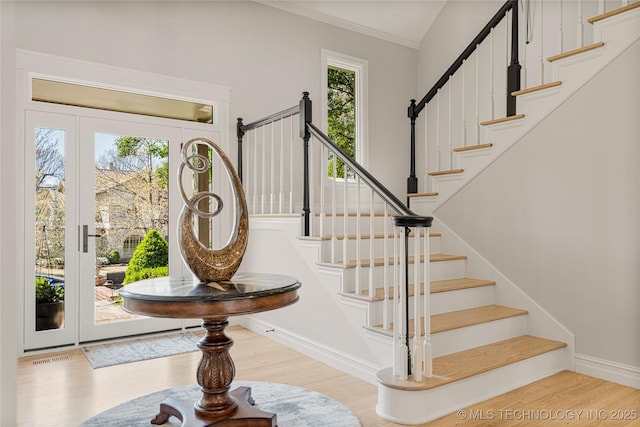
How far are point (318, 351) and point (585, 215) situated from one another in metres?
2.06

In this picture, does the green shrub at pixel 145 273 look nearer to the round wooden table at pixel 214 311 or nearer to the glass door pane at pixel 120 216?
the glass door pane at pixel 120 216

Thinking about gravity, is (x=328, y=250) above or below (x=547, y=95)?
below

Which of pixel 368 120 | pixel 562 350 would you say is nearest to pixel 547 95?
pixel 562 350

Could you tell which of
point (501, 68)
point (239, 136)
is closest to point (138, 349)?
point (239, 136)

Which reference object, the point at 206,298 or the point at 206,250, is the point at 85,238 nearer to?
the point at 206,250

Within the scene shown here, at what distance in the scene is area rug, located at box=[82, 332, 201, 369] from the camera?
3250 mm

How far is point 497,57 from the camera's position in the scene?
15.3 feet

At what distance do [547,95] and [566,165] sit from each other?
0.53 metres

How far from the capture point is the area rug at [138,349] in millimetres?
3250

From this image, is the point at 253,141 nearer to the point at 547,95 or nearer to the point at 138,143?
the point at 138,143

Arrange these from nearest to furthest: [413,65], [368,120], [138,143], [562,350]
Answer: [562,350] → [138,143] → [368,120] → [413,65]

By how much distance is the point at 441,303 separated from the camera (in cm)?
316

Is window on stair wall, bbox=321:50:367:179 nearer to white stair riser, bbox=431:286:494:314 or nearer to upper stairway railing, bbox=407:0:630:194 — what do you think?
upper stairway railing, bbox=407:0:630:194

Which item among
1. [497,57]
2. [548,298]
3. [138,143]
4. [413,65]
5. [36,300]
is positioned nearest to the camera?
[548,298]
